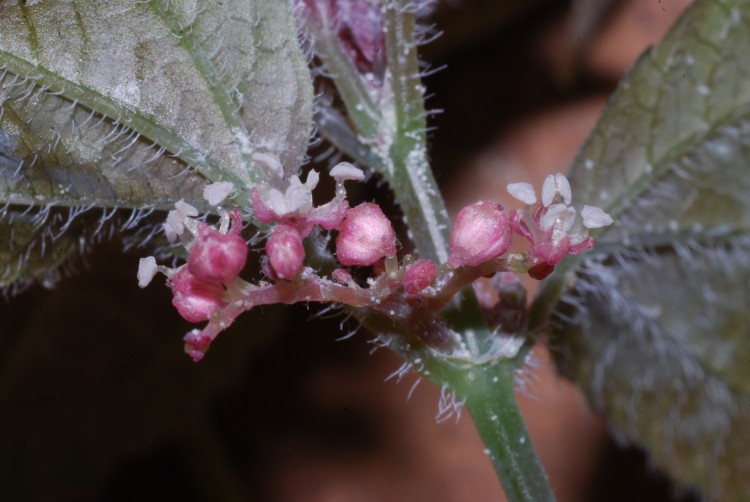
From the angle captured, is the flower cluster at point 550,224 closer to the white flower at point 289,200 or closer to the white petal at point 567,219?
the white petal at point 567,219

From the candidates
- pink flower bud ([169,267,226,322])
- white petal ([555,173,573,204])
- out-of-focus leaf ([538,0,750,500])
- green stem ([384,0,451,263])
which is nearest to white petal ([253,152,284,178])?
pink flower bud ([169,267,226,322])

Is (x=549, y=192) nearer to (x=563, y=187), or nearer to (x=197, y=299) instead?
(x=563, y=187)

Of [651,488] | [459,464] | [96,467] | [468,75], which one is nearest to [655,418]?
[651,488]

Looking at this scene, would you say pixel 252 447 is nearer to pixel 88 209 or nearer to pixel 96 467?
Answer: pixel 96 467

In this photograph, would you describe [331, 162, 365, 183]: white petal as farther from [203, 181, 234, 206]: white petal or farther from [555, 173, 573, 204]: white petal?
[555, 173, 573, 204]: white petal

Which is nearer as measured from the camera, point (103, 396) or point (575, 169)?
point (575, 169)

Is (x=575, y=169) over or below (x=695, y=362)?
over

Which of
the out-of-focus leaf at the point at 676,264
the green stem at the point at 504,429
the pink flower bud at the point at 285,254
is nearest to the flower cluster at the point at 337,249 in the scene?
the pink flower bud at the point at 285,254
